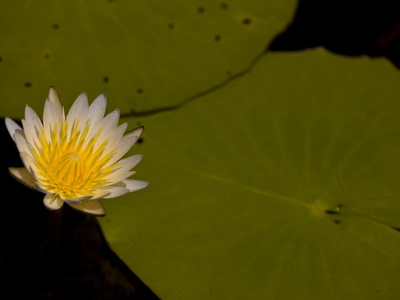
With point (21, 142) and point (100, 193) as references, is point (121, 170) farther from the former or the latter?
point (21, 142)

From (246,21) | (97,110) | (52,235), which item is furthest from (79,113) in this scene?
(246,21)

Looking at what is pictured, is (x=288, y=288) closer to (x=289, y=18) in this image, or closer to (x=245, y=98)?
(x=245, y=98)

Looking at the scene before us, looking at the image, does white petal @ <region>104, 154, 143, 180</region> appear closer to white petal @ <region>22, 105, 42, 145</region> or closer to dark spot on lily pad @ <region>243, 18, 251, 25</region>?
white petal @ <region>22, 105, 42, 145</region>

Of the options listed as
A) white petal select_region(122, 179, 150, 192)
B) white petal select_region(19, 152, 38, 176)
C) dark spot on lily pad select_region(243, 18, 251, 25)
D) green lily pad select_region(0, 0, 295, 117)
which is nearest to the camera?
white petal select_region(19, 152, 38, 176)

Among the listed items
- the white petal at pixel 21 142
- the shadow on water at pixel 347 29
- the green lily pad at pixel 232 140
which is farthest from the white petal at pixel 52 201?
the shadow on water at pixel 347 29

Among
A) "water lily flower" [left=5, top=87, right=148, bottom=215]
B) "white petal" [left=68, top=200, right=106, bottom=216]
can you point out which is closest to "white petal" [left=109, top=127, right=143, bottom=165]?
"water lily flower" [left=5, top=87, right=148, bottom=215]
